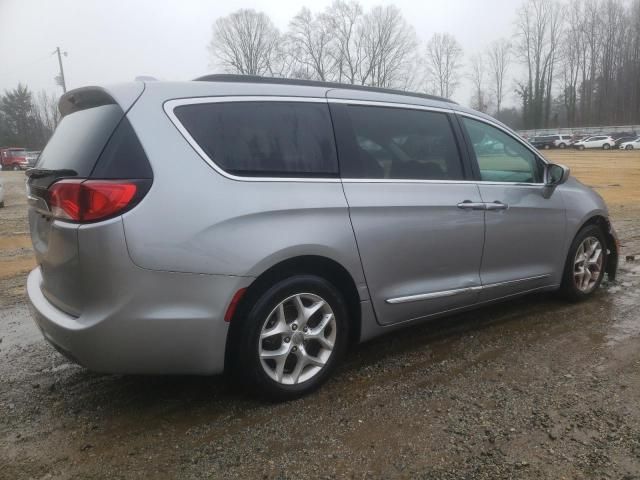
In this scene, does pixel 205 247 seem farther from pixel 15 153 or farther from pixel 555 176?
pixel 15 153

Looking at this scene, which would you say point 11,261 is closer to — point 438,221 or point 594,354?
point 438,221

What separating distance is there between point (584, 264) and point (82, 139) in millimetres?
4062

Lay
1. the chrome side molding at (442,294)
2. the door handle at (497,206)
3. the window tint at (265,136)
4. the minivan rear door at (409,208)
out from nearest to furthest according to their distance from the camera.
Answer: the window tint at (265,136)
the minivan rear door at (409,208)
the chrome side molding at (442,294)
the door handle at (497,206)

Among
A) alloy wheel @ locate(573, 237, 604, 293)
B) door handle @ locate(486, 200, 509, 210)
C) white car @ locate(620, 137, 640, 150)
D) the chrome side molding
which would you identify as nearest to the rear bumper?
the chrome side molding

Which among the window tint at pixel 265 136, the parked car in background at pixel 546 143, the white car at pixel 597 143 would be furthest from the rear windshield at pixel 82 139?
the parked car in background at pixel 546 143

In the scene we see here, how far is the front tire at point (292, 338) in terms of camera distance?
8.47 feet

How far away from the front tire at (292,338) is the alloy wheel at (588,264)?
A: 8.33ft

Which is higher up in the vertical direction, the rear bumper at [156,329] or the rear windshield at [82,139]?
the rear windshield at [82,139]

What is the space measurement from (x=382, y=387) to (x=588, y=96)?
89.8m

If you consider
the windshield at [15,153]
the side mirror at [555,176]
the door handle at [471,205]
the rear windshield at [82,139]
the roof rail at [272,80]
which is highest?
the windshield at [15,153]

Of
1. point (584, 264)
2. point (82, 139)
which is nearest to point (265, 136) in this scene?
point (82, 139)

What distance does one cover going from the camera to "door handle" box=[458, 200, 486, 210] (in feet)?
11.1

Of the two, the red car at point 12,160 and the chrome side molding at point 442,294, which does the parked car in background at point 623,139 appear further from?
the red car at point 12,160

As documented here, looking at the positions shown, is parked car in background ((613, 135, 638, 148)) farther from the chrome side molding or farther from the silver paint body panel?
the silver paint body panel
